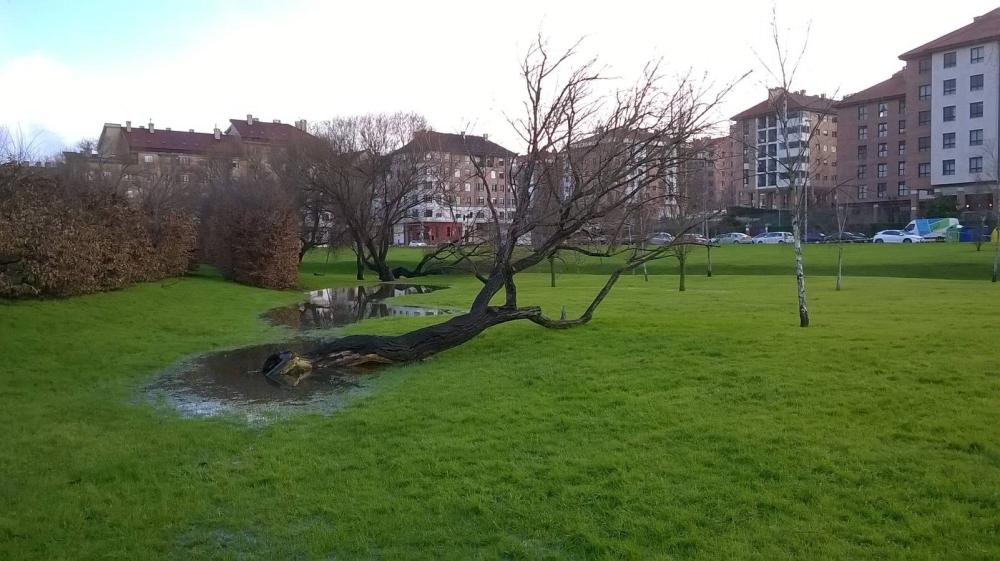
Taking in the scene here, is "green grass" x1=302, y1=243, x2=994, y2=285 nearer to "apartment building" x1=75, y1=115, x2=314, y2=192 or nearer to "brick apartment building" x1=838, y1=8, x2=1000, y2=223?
"apartment building" x1=75, y1=115, x2=314, y2=192

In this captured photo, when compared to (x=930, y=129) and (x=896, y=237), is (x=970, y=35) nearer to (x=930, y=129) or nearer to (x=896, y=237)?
(x=930, y=129)

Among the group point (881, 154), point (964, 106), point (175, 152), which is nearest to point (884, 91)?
point (881, 154)

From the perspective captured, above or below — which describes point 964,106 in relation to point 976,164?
above

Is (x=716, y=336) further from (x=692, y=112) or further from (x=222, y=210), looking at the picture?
(x=222, y=210)

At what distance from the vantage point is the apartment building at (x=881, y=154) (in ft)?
219

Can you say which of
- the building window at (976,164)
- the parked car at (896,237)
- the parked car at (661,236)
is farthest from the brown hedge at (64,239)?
the building window at (976,164)

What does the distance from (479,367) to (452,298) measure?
1534 cm

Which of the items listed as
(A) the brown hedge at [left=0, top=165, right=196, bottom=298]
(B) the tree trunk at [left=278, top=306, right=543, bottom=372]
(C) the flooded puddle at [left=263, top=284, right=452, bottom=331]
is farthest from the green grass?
(B) the tree trunk at [left=278, top=306, right=543, bottom=372]

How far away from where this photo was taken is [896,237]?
53750mm

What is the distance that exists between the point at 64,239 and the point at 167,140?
66438 millimetres

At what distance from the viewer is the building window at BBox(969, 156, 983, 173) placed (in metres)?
57.7

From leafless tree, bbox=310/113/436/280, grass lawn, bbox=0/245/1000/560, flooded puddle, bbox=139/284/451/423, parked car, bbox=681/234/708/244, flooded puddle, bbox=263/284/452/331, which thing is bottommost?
flooded puddle, bbox=263/284/452/331

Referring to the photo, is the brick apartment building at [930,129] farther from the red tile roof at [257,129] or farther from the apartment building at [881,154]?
the red tile roof at [257,129]

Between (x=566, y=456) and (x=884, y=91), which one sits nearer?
(x=566, y=456)
